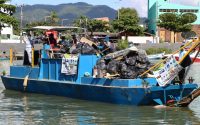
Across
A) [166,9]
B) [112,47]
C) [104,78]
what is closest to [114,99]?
[104,78]

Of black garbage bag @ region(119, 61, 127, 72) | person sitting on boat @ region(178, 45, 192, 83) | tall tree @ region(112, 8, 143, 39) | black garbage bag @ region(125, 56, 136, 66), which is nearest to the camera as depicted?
person sitting on boat @ region(178, 45, 192, 83)

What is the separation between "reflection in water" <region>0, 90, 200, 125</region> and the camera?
518 inches

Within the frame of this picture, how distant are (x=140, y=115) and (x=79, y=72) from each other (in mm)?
3319

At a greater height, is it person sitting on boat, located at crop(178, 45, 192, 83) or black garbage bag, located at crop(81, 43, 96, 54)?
black garbage bag, located at crop(81, 43, 96, 54)

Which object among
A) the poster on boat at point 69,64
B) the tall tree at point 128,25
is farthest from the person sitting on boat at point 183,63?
the tall tree at point 128,25

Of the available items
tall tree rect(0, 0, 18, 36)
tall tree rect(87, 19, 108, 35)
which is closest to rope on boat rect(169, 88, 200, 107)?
tall tree rect(0, 0, 18, 36)

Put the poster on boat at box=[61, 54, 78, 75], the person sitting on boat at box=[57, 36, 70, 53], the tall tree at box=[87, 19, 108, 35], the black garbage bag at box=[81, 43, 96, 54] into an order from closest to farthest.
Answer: the poster on boat at box=[61, 54, 78, 75] < the black garbage bag at box=[81, 43, 96, 54] < the person sitting on boat at box=[57, 36, 70, 53] < the tall tree at box=[87, 19, 108, 35]

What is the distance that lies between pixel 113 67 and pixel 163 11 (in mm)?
77502

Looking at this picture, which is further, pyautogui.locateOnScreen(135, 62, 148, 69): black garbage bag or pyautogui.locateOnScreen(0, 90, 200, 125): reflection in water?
pyautogui.locateOnScreen(135, 62, 148, 69): black garbage bag

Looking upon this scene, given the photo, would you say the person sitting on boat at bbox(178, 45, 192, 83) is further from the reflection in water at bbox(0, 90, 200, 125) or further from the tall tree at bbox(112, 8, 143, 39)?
the tall tree at bbox(112, 8, 143, 39)

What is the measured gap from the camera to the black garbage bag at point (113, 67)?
15.6m

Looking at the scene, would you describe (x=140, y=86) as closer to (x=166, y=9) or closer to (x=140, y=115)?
(x=140, y=115)

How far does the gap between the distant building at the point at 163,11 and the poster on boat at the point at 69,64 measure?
70.7 metres

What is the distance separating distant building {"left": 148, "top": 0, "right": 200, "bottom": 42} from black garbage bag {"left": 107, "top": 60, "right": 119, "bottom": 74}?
71.8 metres
